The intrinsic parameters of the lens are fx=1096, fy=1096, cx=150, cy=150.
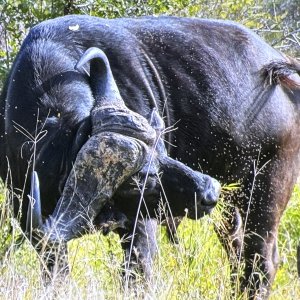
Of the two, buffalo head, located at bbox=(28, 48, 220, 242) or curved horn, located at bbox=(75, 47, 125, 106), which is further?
curved horn, located at bbox=(75, 47, 125, 106)

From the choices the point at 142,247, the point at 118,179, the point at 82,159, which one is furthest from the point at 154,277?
the point at 82,159

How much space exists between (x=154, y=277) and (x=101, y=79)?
3.30ft

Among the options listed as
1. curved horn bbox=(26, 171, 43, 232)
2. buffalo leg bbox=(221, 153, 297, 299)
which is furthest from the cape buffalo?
buffalo leg bbox=(221, 153, 297, 299)

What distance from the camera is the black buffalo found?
18.0ft

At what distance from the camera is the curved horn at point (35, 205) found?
480 centimetres

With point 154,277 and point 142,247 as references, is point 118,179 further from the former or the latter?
point 142,247

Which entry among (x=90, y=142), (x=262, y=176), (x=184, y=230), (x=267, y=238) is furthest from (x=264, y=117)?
(x=90, y=142)

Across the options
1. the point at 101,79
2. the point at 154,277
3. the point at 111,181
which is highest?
the point at 101,79

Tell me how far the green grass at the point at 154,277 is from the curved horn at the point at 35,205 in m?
0.13

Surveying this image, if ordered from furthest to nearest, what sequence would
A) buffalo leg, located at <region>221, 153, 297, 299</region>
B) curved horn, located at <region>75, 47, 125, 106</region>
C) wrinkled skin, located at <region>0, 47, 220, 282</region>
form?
buffalo leg, located at <region>221, 153, 297, 299</region>, curved horn, located at <region>75, 47, 125, 106</region>, wrinkled skin, located at <region>0, 47, 220, 282</region>

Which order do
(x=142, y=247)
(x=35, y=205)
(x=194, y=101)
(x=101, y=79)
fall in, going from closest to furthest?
(x=35, y=205)
(x=101, y=79)
(x=142, y=247)
(x=194, y=101)

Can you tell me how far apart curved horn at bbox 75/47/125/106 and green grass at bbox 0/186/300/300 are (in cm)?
66

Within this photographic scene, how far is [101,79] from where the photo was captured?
5.42 m

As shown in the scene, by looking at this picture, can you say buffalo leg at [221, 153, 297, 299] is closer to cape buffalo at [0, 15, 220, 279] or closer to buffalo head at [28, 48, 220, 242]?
cape buffalo at [0, 15, 220, 279]
